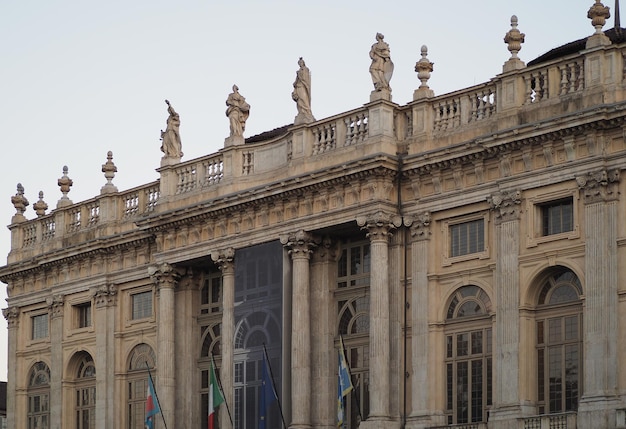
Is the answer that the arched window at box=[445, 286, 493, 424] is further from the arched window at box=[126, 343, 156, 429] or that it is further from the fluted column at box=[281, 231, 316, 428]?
the arched window at box=[126, 343, 156, 429]

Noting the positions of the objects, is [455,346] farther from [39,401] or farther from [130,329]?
[39,401]

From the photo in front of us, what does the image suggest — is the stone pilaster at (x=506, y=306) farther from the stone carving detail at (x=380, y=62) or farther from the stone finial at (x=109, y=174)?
the stone finial at (x=109, y=174)

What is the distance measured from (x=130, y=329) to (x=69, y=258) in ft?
13.1

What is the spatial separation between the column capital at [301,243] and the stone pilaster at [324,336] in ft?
1.18

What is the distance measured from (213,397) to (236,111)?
9015mm

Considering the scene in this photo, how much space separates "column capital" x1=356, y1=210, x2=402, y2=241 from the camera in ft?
141

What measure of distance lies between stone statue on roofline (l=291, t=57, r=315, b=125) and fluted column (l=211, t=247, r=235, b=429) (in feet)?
15.5

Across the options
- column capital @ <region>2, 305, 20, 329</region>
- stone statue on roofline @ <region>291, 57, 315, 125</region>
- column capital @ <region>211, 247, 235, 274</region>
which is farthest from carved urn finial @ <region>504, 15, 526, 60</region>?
column capital @ <region>2, 305, 20, 329</region>

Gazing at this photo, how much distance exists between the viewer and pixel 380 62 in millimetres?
44656

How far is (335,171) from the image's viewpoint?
43812 millimetres

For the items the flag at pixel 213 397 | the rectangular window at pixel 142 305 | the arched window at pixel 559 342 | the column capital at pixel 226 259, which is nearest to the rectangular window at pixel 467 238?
the arched window at pixel 559 342

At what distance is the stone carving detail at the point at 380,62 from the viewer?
44.5m

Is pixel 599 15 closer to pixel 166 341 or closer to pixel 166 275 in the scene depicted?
pixel 166 275

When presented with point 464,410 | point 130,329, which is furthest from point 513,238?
point 130,329
